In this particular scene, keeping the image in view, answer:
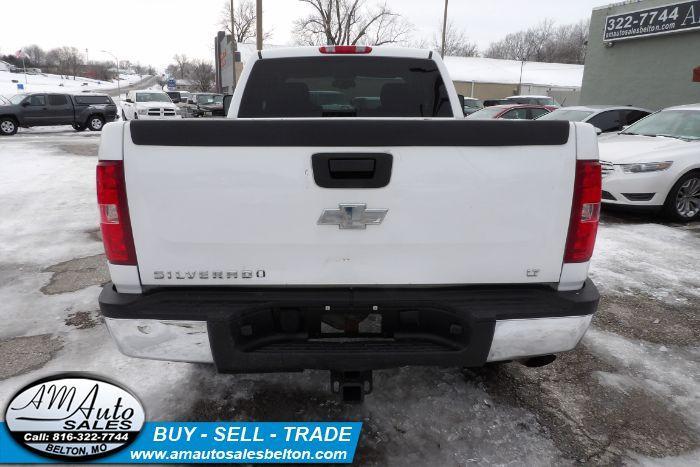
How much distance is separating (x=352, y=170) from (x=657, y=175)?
633cm

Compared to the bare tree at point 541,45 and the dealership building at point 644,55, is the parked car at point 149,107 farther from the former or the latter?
the bare tree at point 541,45

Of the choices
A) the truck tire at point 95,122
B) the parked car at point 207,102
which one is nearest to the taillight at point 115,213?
the truck tire at point 95,122

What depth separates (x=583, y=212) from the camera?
2066 millimetres

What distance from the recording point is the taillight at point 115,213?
6.35 ft

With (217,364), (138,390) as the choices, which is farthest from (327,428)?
(138,390)

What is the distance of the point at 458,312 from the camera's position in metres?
2.05

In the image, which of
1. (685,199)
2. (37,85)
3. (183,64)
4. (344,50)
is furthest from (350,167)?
(183,64)

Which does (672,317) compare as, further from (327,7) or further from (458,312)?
(327,7)

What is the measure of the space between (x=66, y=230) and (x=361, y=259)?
5.87 metres

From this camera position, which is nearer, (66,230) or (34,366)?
(34,366)

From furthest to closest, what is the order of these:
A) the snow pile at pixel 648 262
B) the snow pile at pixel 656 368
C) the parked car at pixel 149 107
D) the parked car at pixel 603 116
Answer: the parked car at pixel 149 107 → the parked car at pixel 603 116 → the snow pile at pixel 648 262 → the snow pile at pixel 656 368

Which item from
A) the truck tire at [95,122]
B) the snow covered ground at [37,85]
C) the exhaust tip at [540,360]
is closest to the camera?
the exhaust tip at [540,360]

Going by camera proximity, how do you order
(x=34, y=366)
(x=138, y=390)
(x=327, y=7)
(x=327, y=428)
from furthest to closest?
(x=327, y=7)
(x=34, y=366)
(x=138, y=390)
(x=327, y=428)

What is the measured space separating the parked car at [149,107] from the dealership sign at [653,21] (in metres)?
19.6
